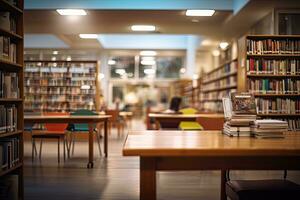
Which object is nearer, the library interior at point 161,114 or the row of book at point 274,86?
the library interior at point 161,114

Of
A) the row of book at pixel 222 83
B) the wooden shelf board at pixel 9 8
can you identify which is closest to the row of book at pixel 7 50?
the wooden shelf board at pixel 9 8

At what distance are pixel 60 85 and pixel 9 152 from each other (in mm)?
6625

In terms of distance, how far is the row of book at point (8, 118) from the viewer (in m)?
3.36

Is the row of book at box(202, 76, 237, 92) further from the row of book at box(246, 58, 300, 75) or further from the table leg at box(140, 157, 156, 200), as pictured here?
the table leg at box(140, 157, 156, 200)

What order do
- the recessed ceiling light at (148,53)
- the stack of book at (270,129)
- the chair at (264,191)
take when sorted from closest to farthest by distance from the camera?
the chair at (264,191)
the stack of book at (270,129)
the recessed ceiling light at (148,53)

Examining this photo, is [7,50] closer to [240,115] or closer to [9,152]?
[9,152]

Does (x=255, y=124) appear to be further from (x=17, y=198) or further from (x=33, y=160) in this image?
(x=33, y=160)

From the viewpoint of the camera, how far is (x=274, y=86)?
592 centimetres

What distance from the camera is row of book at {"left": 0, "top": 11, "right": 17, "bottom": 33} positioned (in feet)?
11.2

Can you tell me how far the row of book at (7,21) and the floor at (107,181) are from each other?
1.77 meters

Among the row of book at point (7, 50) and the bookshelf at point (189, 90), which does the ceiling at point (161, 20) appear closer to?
the bookshelf at point (189, 90)

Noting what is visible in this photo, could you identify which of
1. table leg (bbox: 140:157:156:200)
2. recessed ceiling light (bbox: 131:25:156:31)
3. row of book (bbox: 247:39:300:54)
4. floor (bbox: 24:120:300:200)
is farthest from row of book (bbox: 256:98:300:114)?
table leg (bbox: 140:157:156:200)

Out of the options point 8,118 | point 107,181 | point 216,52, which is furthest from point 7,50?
point 216,52

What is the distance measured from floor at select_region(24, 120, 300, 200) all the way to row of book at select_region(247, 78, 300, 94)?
5.03 feet
